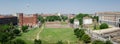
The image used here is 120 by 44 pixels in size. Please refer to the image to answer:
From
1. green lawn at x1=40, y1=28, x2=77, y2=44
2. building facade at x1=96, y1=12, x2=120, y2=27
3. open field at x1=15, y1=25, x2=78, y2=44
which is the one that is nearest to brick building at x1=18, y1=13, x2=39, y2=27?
building facade at x1=96, y1=12, x2=120, y2=27

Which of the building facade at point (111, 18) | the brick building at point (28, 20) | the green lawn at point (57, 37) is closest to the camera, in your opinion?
the green lawn at point (57, 37)

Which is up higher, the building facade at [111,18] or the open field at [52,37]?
the building facade at [111,18]

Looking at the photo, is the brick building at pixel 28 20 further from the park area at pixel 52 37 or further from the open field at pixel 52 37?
the open field at pixel 52 37

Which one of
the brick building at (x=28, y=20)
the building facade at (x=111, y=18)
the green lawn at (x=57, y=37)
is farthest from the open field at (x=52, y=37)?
the brick building at (x=28, y=20)

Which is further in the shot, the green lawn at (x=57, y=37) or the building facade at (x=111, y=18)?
the building facade at (x=111, y=18)

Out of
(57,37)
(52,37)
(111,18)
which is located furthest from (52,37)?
(111,18)

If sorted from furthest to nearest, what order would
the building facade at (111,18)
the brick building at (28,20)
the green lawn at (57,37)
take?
the brick building at (28,20) < the building facade at (111,18) < the green lawn at (57,37)

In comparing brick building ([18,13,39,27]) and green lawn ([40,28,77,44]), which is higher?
brick building ([18,13,39,27])

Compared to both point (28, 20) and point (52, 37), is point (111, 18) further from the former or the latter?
point (28, 20)

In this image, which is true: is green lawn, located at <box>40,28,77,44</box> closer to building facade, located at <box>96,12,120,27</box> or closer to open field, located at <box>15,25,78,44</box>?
open field, located at <box>15,25,78,44</box>

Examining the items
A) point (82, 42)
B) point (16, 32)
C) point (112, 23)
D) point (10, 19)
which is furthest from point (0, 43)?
point (10, 19)

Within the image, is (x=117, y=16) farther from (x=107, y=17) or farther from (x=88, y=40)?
(x=88, y=40)
